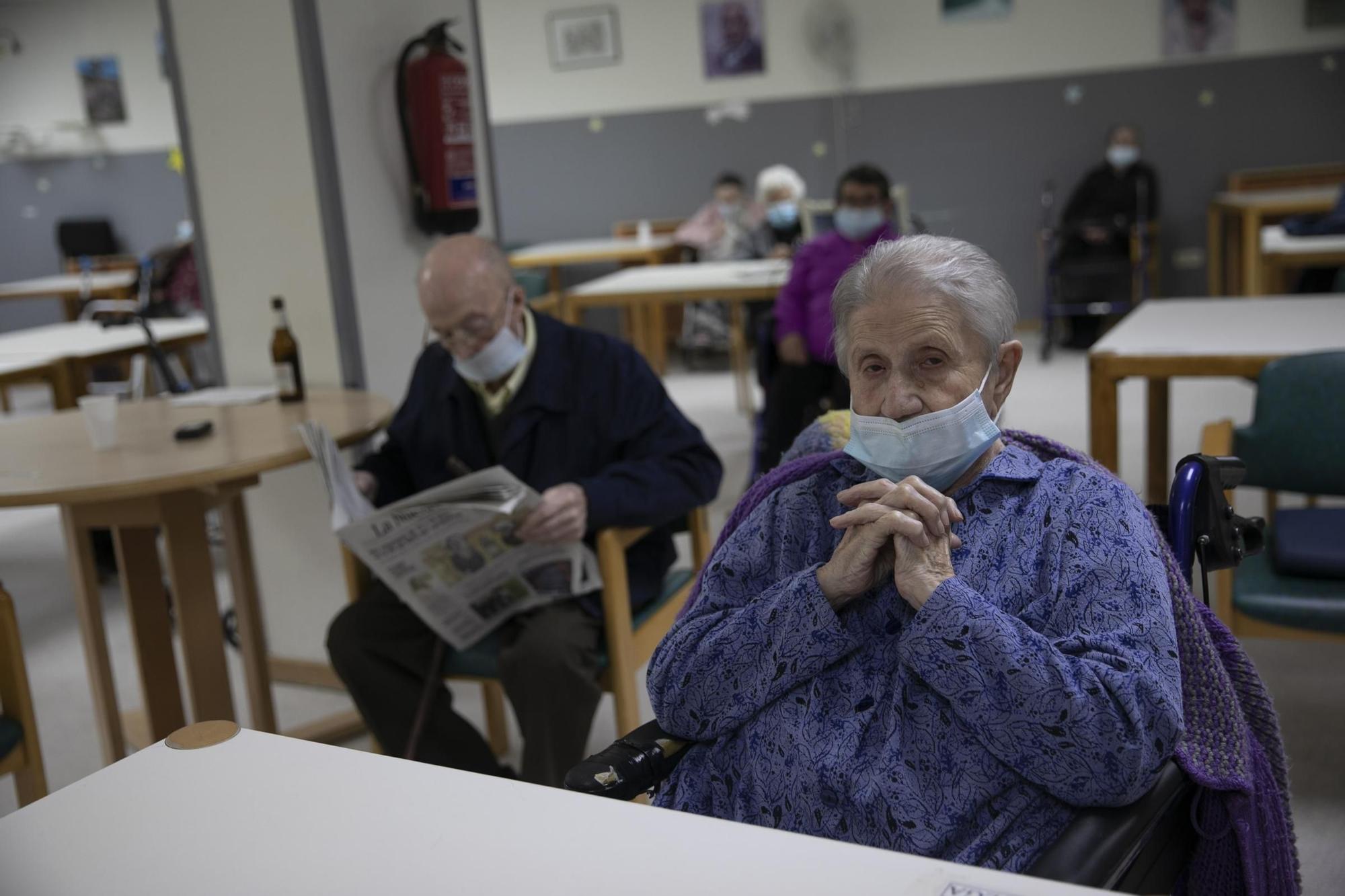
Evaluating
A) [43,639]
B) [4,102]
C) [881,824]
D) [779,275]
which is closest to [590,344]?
[881,824]

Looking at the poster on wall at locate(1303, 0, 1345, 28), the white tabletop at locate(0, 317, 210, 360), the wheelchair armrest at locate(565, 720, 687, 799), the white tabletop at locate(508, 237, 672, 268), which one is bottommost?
the wheelchair armrest at locate(565, 720, 687, 799)

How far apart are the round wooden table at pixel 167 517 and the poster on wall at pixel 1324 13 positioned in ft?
22.4

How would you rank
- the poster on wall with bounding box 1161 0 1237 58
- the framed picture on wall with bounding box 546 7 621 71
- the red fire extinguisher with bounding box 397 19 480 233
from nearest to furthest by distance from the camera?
the red fire extinguisher with bounding box 397 19 480 233 < the poster on wall with bounding box 1161 0 1237 58 < the framed picture on wall with bounding box 546 7 621 71

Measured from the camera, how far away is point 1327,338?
2.66 m

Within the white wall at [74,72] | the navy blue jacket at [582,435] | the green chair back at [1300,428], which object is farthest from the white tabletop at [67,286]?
the green chair back at [1300,428]

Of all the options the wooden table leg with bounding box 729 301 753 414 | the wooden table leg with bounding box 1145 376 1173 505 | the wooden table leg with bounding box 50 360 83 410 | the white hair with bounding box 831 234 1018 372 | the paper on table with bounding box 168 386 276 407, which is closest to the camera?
the white hair with bounding box 831 234 1018 372

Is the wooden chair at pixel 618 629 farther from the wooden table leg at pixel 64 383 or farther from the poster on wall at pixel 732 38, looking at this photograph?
the poster on wall at pixel 732 38

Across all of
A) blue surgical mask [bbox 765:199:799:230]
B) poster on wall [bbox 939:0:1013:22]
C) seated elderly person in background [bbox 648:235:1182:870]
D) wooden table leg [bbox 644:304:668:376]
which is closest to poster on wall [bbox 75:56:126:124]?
wooden table leg [bbox 644:304:668:376]

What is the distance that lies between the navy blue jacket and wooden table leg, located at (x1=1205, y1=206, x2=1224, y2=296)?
6.17m

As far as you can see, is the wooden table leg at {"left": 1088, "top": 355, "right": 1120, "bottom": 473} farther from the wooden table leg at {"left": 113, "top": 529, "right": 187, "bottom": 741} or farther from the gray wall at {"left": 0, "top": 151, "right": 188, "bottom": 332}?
the gray wall at {"left": 0, "top": 151, "right": 188, "bottom": 332}

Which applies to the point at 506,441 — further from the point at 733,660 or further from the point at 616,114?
the point at 616,114

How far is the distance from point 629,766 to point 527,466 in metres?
1.04

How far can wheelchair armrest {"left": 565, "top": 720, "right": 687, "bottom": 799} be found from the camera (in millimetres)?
1304

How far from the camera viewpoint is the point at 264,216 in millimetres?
2955
